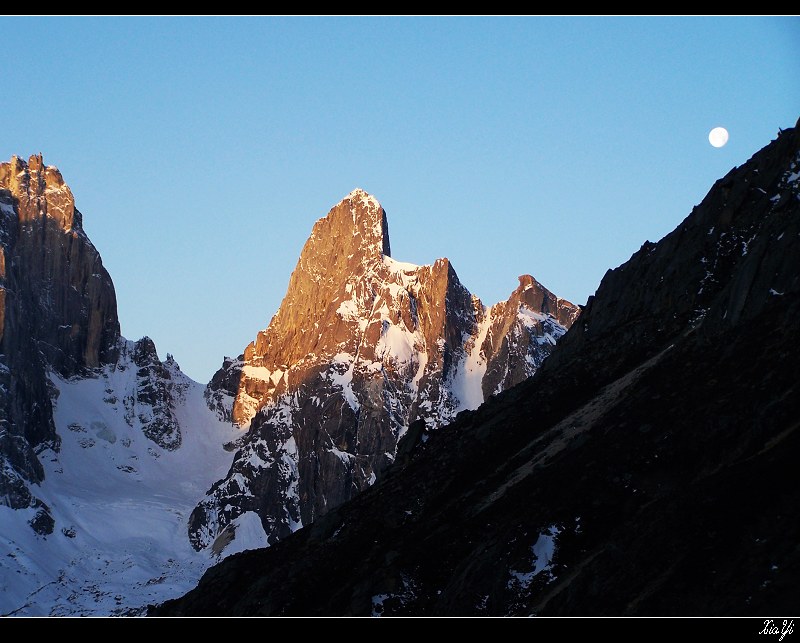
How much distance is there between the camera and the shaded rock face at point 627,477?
46.4 metres

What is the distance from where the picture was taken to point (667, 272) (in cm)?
8494

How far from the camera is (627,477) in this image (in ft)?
191

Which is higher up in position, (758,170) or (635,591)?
(758,170)

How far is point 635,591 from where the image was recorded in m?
46.3

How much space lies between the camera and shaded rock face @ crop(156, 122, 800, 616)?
46.4 m
